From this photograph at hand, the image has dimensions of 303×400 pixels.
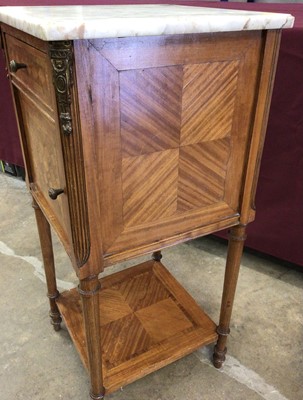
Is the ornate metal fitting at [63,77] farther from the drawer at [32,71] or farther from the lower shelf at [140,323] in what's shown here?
the lower shelf at [140,323]

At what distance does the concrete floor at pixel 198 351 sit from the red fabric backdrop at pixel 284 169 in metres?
0.15

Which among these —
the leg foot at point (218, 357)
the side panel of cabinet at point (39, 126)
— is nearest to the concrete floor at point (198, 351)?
the leg foot at point (218, 357)

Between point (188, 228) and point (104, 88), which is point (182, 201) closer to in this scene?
point (188, 228)

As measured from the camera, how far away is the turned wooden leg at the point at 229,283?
33.0 inches

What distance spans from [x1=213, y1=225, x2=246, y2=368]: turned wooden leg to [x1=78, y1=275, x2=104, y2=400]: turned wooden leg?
326 millimetres

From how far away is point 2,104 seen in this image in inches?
70.9

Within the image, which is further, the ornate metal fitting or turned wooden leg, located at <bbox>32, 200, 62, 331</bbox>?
turned wooden leg, located at <bbox>32, 200, 62, 331</bbox>

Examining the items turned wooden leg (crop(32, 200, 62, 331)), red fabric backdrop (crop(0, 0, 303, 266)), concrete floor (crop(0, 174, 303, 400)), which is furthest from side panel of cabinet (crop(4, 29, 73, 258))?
red fabric backdrop (crop(0, 0, 303, 266))

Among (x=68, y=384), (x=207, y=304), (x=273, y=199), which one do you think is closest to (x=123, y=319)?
(x=68, y=384)

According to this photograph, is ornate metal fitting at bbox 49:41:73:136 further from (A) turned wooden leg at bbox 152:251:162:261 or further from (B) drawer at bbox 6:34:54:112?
(A) turned wooden leg at bbox 152:251:162:261

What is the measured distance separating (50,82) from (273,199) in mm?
901

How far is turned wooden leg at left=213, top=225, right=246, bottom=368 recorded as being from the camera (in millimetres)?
839

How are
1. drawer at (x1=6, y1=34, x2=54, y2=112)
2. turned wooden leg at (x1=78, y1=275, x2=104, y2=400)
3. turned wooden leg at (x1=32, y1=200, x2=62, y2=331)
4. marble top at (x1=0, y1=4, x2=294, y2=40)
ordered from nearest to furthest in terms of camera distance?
marble top at (x1=0, y1=4, x2=294, y2=40), drawer at (x1=6, y1=34, x2=54, y2=112), turned wooden leg at (x1=78, y1=275, x2=104, y2=400), turned wooden leg at (x1=32, y1=200, x2=62, y2=331)

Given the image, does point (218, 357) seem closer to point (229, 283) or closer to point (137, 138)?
point (229, 283)
